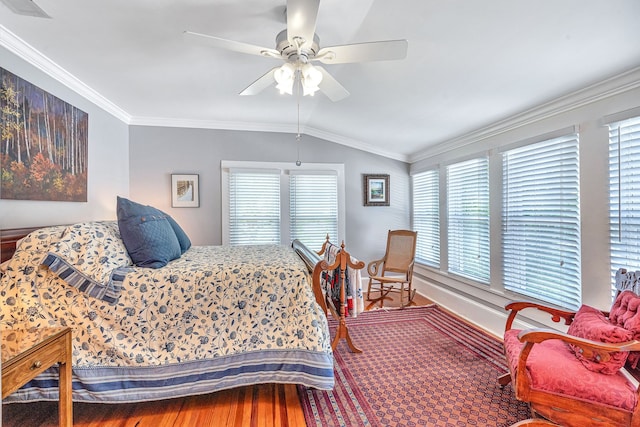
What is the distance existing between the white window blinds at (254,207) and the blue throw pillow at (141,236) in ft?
5.98

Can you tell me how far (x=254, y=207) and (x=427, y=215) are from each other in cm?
257

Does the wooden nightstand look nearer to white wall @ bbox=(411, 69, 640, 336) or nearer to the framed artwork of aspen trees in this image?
the framed artwork of aspen trees

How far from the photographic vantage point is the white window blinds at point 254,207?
413 cm

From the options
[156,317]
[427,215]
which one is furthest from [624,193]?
[156,317]

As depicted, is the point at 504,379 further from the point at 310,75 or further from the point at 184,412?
the point at 310,75

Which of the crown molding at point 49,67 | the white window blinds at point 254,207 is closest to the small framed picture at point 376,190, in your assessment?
the white window blinds at point 254,207

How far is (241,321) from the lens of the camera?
2059 mm

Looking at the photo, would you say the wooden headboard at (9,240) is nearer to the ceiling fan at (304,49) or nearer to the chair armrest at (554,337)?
the ceiling fan at (304,49)

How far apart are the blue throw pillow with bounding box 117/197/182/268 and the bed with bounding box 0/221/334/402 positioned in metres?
0.07

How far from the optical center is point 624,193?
2.15 meters

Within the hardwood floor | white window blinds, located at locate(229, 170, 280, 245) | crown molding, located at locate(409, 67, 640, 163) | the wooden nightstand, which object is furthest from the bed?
crown molding, located at locate(409, 67, 640, 163)

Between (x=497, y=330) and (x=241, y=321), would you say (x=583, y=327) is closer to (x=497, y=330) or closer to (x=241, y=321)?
(x=497, y=330)

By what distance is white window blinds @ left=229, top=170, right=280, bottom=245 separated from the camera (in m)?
4.13

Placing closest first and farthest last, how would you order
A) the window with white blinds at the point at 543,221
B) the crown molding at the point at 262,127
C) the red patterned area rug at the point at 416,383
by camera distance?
the red patterned area rug at the point at 416,383, the window with white blinds at the point at 543,221, the crown molding at the point at 262,127
